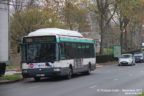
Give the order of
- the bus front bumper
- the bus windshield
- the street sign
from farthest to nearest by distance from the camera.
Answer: the street sign
the bus windshield
the bus front bumper

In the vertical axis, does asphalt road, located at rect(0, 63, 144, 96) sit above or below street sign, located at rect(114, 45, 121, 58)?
below

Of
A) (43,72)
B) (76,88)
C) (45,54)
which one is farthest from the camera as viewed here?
(45,54)

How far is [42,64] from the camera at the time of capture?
20.0 meters

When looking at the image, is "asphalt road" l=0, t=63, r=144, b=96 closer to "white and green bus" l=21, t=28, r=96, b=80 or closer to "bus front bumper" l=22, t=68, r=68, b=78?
"bus front bumper" l=22, t=68, r=68, b=78

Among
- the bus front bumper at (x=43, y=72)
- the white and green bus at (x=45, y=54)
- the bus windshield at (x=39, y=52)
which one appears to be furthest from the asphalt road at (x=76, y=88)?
the bus windshield at (x=39, y=52)

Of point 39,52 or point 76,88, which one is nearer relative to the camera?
point 76,88

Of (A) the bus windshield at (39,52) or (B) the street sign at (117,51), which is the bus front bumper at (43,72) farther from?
(B) the street sign at (117,51)

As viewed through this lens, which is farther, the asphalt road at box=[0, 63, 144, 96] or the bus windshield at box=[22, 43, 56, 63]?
the bus windshield at box=[22, 43, 56, 63]

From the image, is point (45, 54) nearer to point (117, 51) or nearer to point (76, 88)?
point (76, 88)

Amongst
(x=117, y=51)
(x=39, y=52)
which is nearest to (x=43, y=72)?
(x=39, y=52)

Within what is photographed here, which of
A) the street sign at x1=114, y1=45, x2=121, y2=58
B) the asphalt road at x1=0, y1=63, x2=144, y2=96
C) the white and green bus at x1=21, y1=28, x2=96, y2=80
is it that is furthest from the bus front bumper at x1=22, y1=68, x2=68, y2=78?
the street sign at x1=114, y1=45, x2=121, y2=58

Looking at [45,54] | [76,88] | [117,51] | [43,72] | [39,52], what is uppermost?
[39,52]

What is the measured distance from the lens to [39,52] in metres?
20.3

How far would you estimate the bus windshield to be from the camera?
66.0 feet
